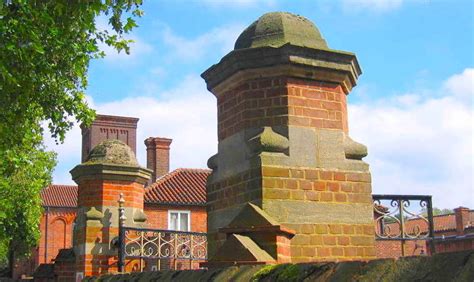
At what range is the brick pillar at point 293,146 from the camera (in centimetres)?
434

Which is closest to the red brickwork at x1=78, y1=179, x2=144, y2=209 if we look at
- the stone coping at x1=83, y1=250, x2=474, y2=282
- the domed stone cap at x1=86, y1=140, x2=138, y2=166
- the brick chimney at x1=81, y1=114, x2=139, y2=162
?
the domed stone cap at x1=86, y1=140, x2=138, y2=166

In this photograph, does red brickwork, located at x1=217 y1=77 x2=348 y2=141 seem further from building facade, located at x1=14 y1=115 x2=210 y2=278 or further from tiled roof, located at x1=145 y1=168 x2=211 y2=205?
tiled roof, located at x1=145 y1=168 x2=211 y2=205

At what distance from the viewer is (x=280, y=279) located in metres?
2.92

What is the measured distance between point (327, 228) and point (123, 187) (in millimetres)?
5959

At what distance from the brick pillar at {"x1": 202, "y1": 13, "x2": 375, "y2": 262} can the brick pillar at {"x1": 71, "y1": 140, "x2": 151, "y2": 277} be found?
4.93m

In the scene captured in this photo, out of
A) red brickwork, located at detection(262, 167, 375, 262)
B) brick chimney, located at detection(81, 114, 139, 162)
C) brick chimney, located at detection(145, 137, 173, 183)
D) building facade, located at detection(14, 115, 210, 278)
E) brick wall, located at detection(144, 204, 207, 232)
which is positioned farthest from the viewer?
brick chimney, located at detection(81, 114, 139, 162)

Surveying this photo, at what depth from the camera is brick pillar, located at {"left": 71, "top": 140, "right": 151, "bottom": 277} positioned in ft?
30.8

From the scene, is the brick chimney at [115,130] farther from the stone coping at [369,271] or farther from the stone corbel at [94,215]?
the stone coping at [369,271]

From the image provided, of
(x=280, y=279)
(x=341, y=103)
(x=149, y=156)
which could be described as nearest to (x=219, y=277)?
(x=280, y=279)

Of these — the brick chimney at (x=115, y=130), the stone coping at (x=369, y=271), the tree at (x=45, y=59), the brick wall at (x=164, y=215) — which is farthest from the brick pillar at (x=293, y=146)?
the brick chimney at (x=115, y=130)

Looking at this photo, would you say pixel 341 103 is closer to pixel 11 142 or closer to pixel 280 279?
pixel 280 279

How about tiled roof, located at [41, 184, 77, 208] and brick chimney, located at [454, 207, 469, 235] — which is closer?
brick chimney, located at [454, 207, 469, 235]

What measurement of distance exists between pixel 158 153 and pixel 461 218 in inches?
976

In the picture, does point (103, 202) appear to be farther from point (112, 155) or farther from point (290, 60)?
point (290, 60)
